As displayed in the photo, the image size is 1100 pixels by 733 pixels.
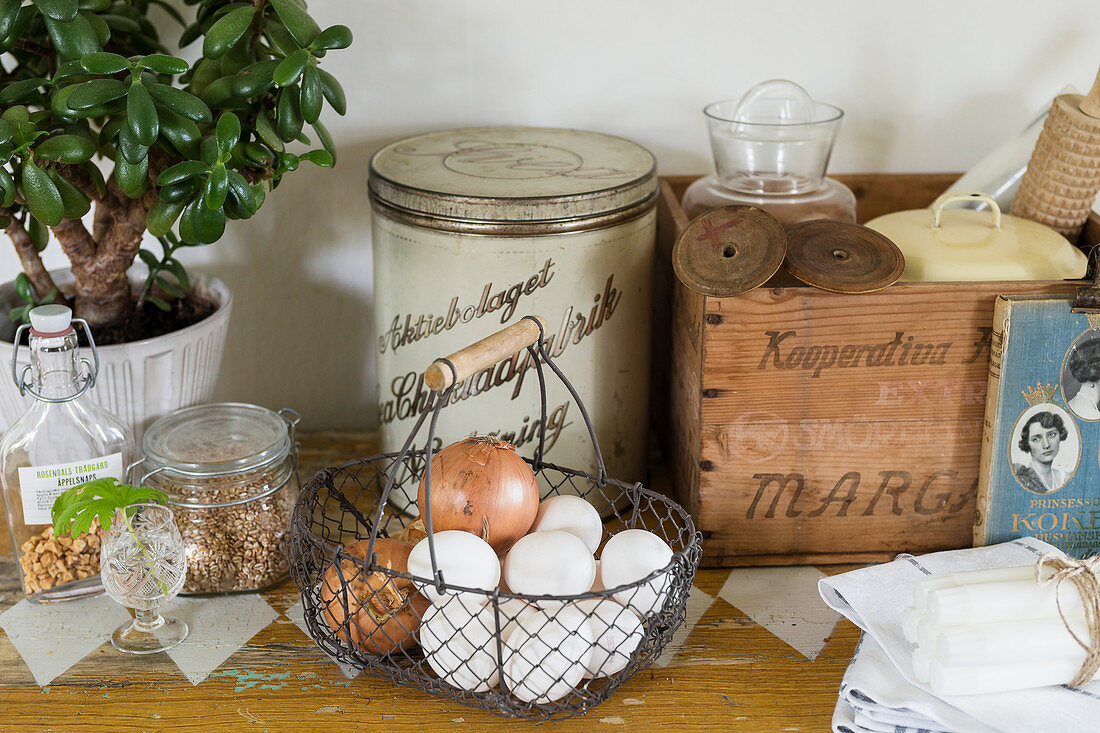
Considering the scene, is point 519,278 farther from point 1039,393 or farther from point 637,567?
point 1039,393

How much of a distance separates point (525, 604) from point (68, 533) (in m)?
0.39

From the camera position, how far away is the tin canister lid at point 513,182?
76 centimetres

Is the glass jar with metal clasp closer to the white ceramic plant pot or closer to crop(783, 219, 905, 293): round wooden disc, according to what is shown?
the white ceramic plant pot

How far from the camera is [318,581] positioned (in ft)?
2.20

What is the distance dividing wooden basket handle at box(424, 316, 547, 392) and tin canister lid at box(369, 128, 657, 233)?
13cm

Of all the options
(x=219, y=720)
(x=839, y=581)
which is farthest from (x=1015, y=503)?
(x=219, y=720)

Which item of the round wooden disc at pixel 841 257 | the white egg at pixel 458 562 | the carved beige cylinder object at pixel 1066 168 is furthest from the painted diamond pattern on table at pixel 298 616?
the carved beige cylinder object at pixel 1066 168

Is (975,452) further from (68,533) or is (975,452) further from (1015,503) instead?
(68,533)

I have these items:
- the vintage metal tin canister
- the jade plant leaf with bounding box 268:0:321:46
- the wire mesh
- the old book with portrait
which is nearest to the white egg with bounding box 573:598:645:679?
the wire mesh

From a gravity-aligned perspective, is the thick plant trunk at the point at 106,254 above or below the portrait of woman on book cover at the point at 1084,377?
above

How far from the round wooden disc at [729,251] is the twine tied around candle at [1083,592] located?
0.87 ft

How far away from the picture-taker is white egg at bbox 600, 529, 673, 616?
25.2 inches

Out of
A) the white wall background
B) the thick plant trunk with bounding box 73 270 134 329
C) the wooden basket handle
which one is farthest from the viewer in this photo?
the white wall background

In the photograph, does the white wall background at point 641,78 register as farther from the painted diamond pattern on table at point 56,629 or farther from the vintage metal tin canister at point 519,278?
the painted diamond pattern on table at point 56,629
